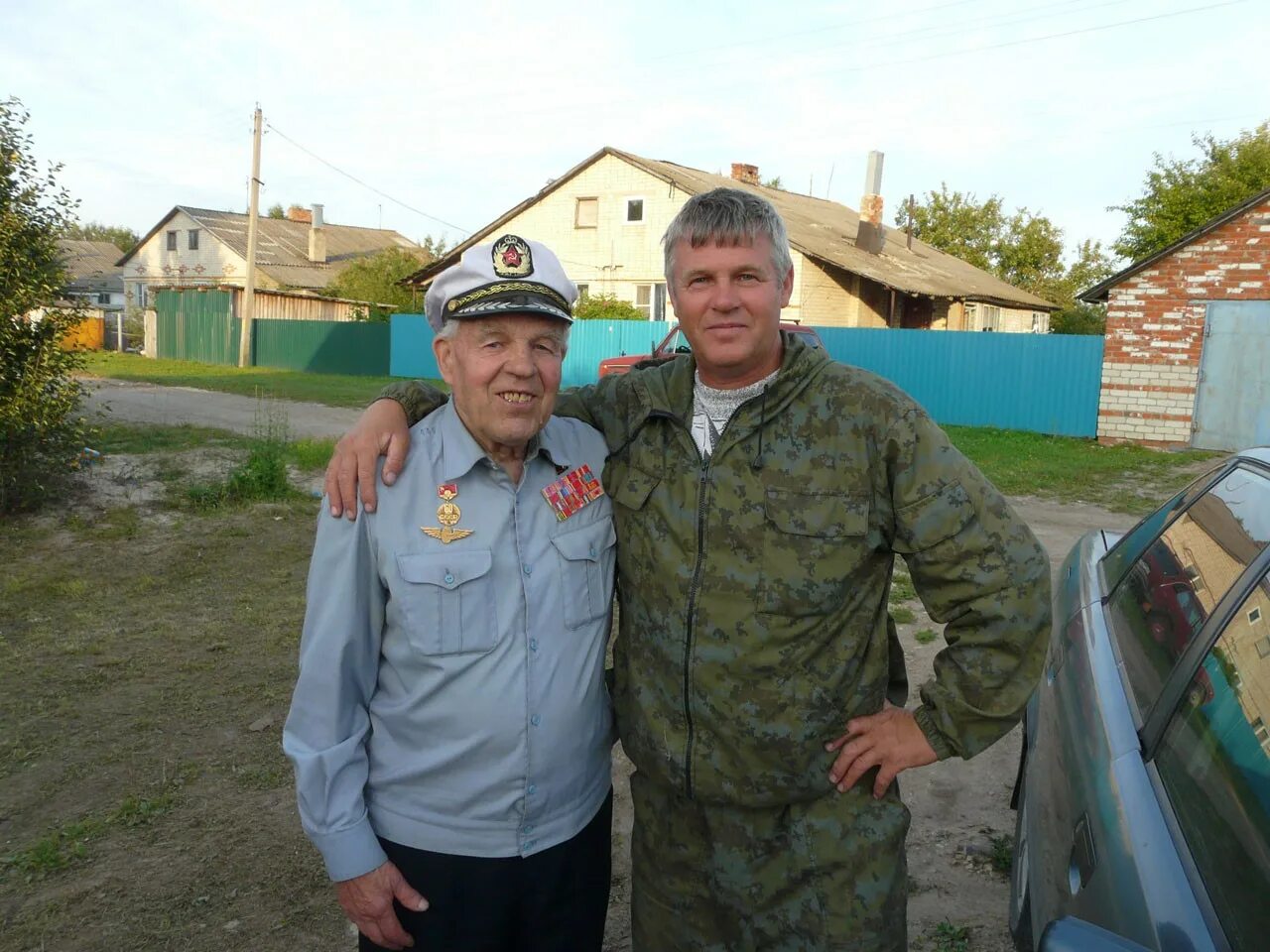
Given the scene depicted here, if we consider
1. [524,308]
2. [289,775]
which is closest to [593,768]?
[524,308]

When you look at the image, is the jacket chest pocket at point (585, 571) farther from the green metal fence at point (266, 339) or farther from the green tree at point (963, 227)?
the green tree at point (963, 227)

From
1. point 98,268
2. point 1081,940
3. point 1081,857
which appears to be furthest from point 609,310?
point 98,268

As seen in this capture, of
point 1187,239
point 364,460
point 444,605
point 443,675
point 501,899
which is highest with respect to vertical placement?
point 1187,239

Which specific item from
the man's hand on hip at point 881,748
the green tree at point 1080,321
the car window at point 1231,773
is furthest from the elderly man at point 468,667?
the green tree at point 1080,321

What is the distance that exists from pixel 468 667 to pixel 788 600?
24.5 inches

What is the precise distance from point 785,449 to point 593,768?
77 centimetres

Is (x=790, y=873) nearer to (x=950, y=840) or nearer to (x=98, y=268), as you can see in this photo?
(x=950, y=840)

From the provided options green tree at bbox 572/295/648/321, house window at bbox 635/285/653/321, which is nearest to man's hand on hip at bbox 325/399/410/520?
green tree at bbox 572/295/648/321

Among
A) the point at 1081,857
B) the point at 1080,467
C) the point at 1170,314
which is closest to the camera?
the point at 1081,857

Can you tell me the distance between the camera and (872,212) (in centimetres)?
2491

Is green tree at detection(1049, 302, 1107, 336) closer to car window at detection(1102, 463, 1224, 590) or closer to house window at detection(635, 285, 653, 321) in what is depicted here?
house window at detection(635, 285, 653, 321)

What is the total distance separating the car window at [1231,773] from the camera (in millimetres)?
1396

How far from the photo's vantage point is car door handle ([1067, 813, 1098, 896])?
5.67ft

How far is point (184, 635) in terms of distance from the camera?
5.26 metres
